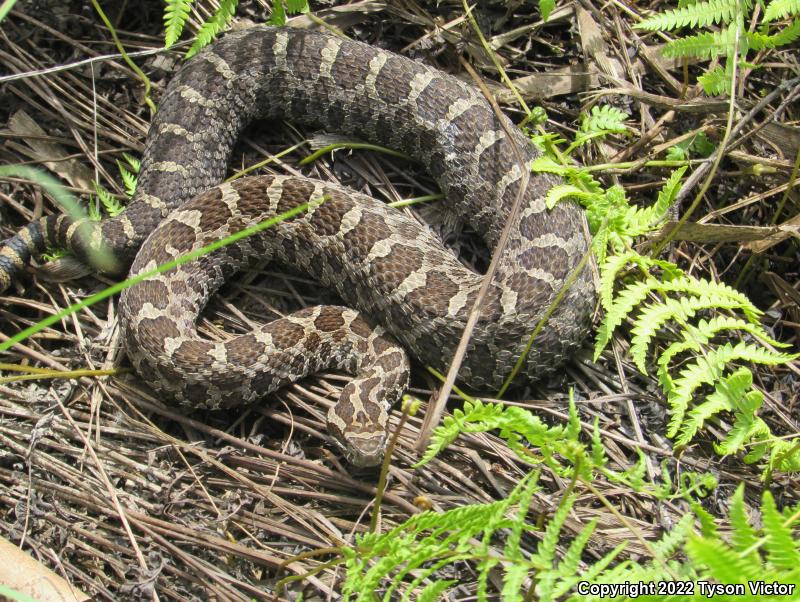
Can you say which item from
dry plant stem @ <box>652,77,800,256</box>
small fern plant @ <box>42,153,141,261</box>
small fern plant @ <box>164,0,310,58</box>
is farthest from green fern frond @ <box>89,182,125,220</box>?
dry plant stem @ <box>652,77,800,256</box>

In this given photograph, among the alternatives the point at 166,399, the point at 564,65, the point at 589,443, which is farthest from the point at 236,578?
the point at 564,65

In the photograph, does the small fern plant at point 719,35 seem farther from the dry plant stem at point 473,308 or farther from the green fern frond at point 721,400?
the green fern frond at point 721,400

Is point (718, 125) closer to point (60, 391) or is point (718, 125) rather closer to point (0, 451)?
point (60, 391)

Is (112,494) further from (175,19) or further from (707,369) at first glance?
(707,369)

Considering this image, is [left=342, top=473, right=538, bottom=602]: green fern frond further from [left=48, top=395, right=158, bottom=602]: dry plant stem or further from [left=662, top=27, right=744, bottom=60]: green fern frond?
[left=662, top=27, right=744, bottom=60]: green fern frond

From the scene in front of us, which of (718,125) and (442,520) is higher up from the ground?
(718,125)

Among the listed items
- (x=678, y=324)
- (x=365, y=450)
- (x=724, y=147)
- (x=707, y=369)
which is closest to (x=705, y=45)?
(x=724, y=147)

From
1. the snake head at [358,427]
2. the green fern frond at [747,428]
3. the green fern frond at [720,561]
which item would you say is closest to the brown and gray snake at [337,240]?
the snake head at [358,427]
